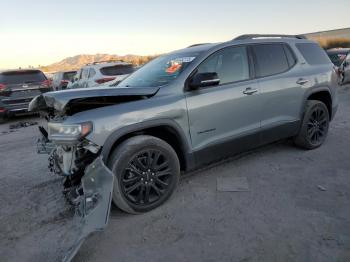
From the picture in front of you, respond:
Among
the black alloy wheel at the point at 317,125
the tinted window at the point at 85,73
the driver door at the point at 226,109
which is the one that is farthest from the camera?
the tinted window at the point at 85,73

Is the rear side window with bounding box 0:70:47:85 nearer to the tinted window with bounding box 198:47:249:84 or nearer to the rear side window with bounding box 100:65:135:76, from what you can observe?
the rear side window with bounding box 100:65:135:76

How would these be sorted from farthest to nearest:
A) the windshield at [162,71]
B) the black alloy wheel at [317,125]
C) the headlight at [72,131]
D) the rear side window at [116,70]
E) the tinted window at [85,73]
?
the tinted window at [85,73] → the rear side window at [116,70] → the black alloy wheel at [317,125] → the windshield at [162,71] → the headlight at [72,131]

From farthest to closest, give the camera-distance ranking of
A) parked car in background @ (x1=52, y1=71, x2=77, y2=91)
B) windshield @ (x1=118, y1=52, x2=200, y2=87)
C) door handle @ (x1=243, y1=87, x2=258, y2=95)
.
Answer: parked car in background @ (x1=52, y1=71, x2=77, y2=91)
door handle @ (x1=243, y1=87, x2=258, y2=95)
windshield @ (x1=118, y1=52, x2=200, y2=87)

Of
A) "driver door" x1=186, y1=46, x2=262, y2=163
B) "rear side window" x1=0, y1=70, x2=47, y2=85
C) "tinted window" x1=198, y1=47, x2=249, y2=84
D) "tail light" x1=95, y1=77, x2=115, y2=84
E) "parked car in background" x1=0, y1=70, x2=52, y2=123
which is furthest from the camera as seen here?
"tail light" x1=95, y1=77, x2=115, y2=84

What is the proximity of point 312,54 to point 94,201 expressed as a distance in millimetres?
4284

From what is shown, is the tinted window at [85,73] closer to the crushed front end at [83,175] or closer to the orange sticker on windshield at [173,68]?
the orange sticker on windshield at [173,68]

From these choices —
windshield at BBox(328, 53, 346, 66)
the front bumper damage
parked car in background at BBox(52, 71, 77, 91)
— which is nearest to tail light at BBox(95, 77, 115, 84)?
parked car in background at BBox(52, 71, 77, 91)

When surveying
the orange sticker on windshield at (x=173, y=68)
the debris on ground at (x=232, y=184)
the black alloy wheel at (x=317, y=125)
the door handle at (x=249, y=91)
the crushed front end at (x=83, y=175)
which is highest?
the orange sticker on windshield at (x=173, y=68)

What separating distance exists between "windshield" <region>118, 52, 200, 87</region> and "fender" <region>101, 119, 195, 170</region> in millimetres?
557

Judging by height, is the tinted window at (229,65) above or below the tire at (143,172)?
above

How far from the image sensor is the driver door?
13.5 feet

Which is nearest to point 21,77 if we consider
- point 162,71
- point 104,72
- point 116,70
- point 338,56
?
point 104,72

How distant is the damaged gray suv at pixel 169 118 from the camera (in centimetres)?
349

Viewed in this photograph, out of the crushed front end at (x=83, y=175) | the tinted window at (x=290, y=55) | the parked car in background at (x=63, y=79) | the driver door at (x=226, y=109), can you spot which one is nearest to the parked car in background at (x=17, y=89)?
the parked car in background at (x=63, y=79)
